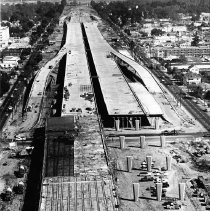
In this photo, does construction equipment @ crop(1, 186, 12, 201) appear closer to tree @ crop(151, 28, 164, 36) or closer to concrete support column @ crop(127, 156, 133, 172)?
concrete support column @ crop(127, 156, 133, 172)

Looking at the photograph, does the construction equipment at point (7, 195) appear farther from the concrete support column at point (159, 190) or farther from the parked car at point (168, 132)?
the parked car at point (168, 132)

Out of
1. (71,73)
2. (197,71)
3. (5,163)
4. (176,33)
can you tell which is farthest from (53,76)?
(176,33)

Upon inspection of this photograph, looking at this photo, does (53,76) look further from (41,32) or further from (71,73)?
(41,32)

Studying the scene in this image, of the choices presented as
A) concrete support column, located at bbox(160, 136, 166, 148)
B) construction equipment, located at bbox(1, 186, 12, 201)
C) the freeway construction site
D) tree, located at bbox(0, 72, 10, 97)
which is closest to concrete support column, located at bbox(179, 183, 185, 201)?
the freeway construction site

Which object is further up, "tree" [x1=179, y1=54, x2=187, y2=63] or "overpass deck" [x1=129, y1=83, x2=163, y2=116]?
"tree" [x1=179, y1=54, x2=187, y2=63]

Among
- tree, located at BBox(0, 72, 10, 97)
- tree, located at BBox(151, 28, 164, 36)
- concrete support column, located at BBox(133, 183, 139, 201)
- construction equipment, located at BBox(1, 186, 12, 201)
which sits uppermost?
tree, located at BBox(151, 28, 164, 36)

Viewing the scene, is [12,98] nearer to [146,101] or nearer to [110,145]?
[146,101]

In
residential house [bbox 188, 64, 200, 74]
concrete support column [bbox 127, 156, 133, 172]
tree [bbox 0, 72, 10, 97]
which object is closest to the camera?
concrete support column [bbox 127, 156, 133, 172]
